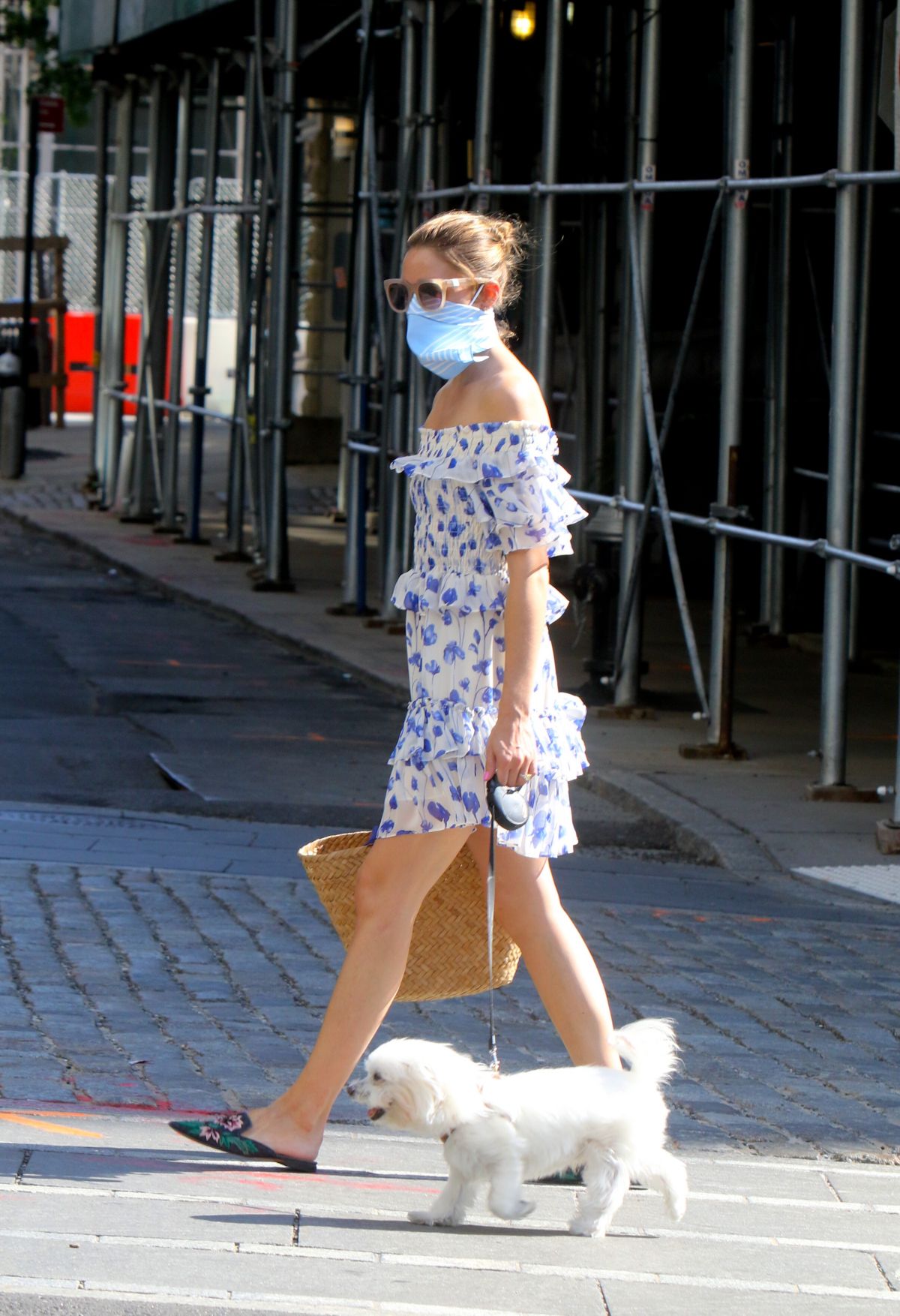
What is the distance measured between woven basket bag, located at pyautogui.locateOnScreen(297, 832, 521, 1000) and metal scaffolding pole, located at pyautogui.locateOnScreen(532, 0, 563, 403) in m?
7.14

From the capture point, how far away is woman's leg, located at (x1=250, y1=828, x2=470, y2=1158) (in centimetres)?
438

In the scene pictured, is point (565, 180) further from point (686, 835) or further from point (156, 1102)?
point (156, 1102)

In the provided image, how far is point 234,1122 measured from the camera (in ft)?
14.5

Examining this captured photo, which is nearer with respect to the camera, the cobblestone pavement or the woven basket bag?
the woven basket bag

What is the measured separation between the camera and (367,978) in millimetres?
4391

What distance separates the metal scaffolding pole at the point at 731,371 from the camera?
1007 centimetres

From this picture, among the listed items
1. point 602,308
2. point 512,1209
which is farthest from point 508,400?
point 602,308

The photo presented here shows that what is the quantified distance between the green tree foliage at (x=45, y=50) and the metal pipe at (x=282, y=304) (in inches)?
633

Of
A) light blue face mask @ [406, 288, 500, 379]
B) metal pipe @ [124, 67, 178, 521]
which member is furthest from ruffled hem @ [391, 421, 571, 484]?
metal pipe @ [124, 67, 178, 521]

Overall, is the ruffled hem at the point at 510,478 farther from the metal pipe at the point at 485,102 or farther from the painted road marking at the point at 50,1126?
the metal pipe at the point at 485,102

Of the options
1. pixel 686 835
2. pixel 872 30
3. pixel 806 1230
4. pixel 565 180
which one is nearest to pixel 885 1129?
pixel 806 1230

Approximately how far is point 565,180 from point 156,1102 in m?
13.3

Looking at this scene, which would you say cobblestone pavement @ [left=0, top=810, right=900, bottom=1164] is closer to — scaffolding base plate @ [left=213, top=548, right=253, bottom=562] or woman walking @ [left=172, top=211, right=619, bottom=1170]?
woman walking @ [left=172, top=211, right=619, bottom=1170]

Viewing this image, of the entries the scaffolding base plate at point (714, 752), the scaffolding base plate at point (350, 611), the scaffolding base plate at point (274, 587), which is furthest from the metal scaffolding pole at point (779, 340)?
the scaffolding base plate at point (274, 587)
